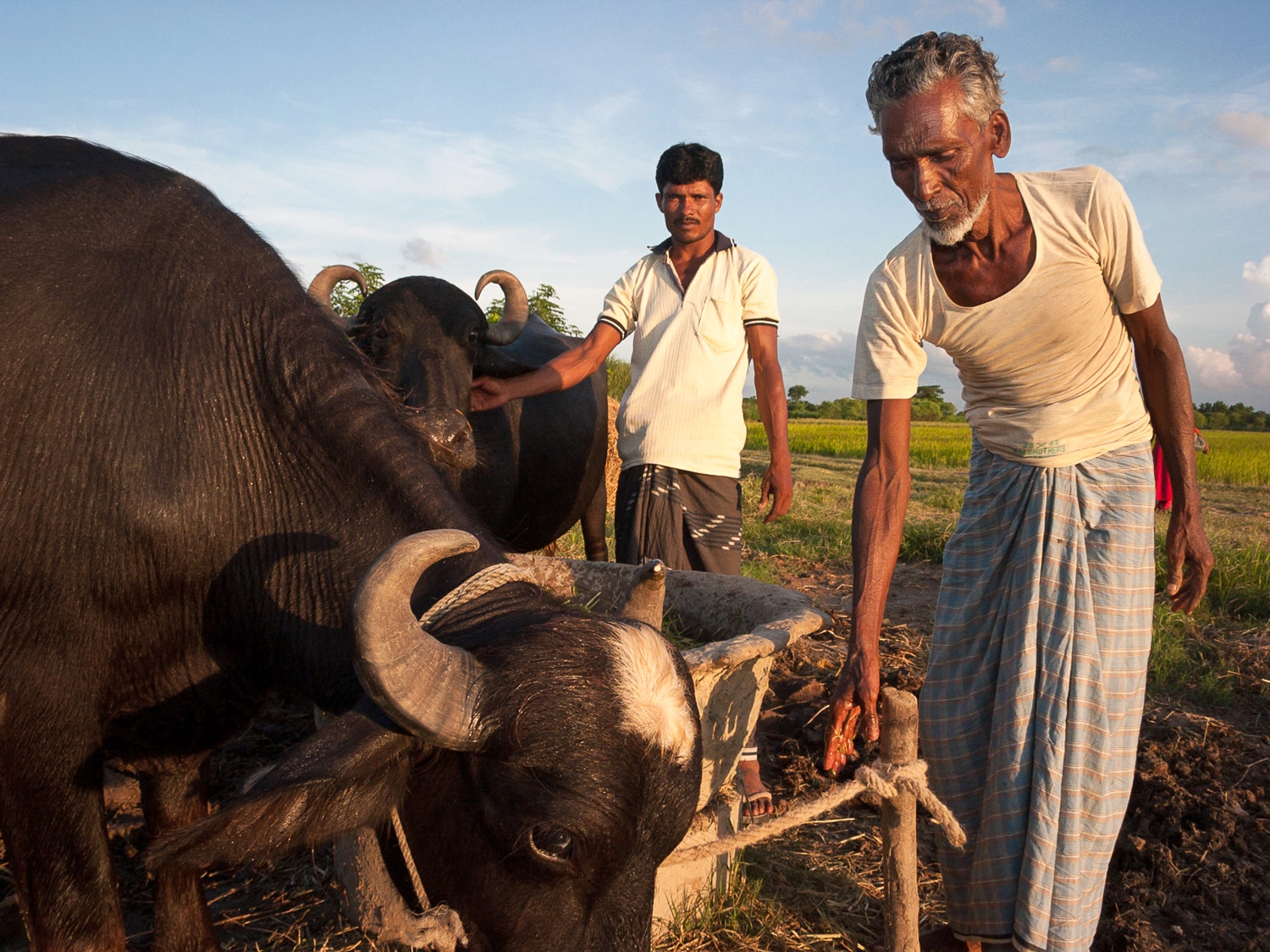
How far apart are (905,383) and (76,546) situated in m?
2.23

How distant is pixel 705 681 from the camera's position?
2.31 m

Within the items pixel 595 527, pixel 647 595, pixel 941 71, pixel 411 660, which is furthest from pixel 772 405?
pixel 595 527

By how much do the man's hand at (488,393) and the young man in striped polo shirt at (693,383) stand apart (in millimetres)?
26

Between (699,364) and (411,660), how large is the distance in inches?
95.2

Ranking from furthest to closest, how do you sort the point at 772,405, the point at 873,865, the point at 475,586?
the point at 772,405, the point at 873,865, the point at 475,586

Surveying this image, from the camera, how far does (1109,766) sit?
7.88 feet

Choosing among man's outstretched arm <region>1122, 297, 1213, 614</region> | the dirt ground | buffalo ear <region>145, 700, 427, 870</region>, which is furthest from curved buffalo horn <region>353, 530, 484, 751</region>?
man's outstretched arm <region>1122, 297, 1213, 614</region>

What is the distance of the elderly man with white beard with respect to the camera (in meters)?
2.40

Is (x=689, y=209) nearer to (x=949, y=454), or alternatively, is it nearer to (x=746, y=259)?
(x=746, y=259)

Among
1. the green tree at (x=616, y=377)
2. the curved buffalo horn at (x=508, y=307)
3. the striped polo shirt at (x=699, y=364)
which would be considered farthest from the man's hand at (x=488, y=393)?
the green tree at (x=616, y=377)

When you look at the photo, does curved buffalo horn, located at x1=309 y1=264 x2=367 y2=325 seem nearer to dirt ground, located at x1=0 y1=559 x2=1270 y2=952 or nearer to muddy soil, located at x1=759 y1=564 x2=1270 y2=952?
dirt ground, located at x1=0 y1=559 x2=1270 y2=952

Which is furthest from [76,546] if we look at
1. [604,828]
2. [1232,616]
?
[1232,616]

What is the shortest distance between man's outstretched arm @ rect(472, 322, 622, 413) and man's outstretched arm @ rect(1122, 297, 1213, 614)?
210 centimetres

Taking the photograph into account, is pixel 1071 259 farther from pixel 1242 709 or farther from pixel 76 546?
pixel 1242 709
